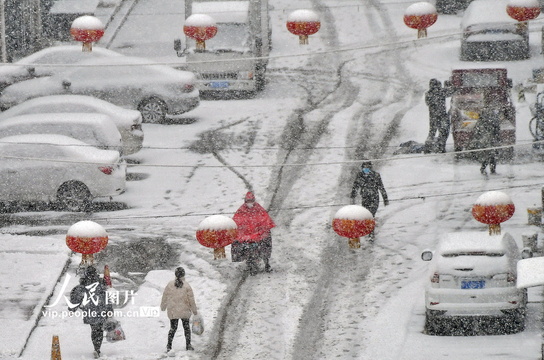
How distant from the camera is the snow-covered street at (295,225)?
1941 centimetres

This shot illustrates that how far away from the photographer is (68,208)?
2591 cm

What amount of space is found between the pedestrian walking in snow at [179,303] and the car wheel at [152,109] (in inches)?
529

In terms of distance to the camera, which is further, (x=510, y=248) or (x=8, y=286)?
(x=8, y=286)

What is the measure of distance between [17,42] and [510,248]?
23278 millimetres

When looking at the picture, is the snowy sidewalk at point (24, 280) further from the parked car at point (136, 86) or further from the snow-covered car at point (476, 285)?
the parked car at point (136, 86)

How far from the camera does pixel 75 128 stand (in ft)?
89.4

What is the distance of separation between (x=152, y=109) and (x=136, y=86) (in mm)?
674

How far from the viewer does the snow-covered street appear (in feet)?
63.7

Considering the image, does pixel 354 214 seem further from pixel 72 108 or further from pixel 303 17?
pixel 72 108

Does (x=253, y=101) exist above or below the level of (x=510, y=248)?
above

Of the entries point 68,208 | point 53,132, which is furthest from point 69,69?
point 68,208

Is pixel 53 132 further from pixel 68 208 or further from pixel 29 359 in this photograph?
pixel 29 359

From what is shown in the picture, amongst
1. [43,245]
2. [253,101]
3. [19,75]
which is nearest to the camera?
[43,245]

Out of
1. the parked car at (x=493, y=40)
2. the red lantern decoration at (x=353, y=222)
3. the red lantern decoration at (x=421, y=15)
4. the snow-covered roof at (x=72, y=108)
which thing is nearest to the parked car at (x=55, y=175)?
the snow-covered roof at (x=72, y=108)
